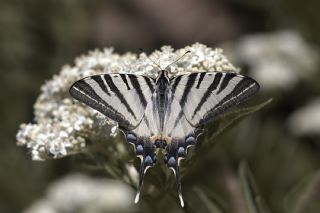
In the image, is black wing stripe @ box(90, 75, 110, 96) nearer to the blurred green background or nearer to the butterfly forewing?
the butterfly forewing

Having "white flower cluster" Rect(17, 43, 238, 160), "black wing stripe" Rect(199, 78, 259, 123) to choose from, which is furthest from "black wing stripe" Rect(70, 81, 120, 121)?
"black wing stripe" Rect(199, 78, 259, 123)

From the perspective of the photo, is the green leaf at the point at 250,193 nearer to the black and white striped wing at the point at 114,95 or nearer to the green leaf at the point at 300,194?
the green leaf at the point at 300,194

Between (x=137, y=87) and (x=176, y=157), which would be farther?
(x=137, y=87)

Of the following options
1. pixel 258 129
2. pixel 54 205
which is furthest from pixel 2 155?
pixel 258 129

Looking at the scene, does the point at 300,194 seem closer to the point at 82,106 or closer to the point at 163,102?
the point at 163,102

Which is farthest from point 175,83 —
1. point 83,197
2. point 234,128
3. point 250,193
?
point 83,197

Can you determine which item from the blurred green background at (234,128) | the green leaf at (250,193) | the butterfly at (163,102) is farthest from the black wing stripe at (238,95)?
the blurred green background at (234,128)
